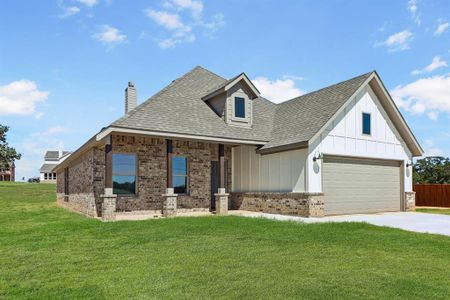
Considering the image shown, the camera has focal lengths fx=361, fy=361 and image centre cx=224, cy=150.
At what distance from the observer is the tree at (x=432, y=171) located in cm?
3775

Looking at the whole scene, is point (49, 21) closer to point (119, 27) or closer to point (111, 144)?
point (119, 27)

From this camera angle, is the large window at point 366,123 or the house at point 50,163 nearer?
the large window at point 366,123

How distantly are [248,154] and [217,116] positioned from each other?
8.27 ft

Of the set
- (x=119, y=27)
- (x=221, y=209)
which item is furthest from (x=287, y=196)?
(x=119, y=27)

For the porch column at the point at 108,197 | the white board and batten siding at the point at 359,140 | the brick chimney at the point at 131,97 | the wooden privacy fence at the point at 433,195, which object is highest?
the brick chimney at the point at 131,97

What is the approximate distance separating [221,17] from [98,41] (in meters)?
4.52

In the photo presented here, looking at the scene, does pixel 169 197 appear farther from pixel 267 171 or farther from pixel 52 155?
pixel 52 155

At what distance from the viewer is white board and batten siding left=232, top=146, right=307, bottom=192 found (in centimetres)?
1563

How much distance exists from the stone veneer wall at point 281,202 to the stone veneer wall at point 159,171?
6.06ft

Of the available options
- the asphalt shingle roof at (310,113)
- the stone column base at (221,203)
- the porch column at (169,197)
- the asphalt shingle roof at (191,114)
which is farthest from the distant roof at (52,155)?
the stone column base at (221,203)

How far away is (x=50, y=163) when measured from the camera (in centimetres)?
8269

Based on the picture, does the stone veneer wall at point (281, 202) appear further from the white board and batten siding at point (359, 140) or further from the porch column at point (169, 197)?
the porch column at point (169, 197)

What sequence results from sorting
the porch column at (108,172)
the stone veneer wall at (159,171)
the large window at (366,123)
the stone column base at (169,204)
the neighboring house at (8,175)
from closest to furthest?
the porch column at (108,172), the stone column base at (169,204), the stone veneer wall at (159,171), the large window at (366,123), the neighboring house at (8,175)

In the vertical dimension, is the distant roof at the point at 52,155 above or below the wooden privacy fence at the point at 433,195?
above
